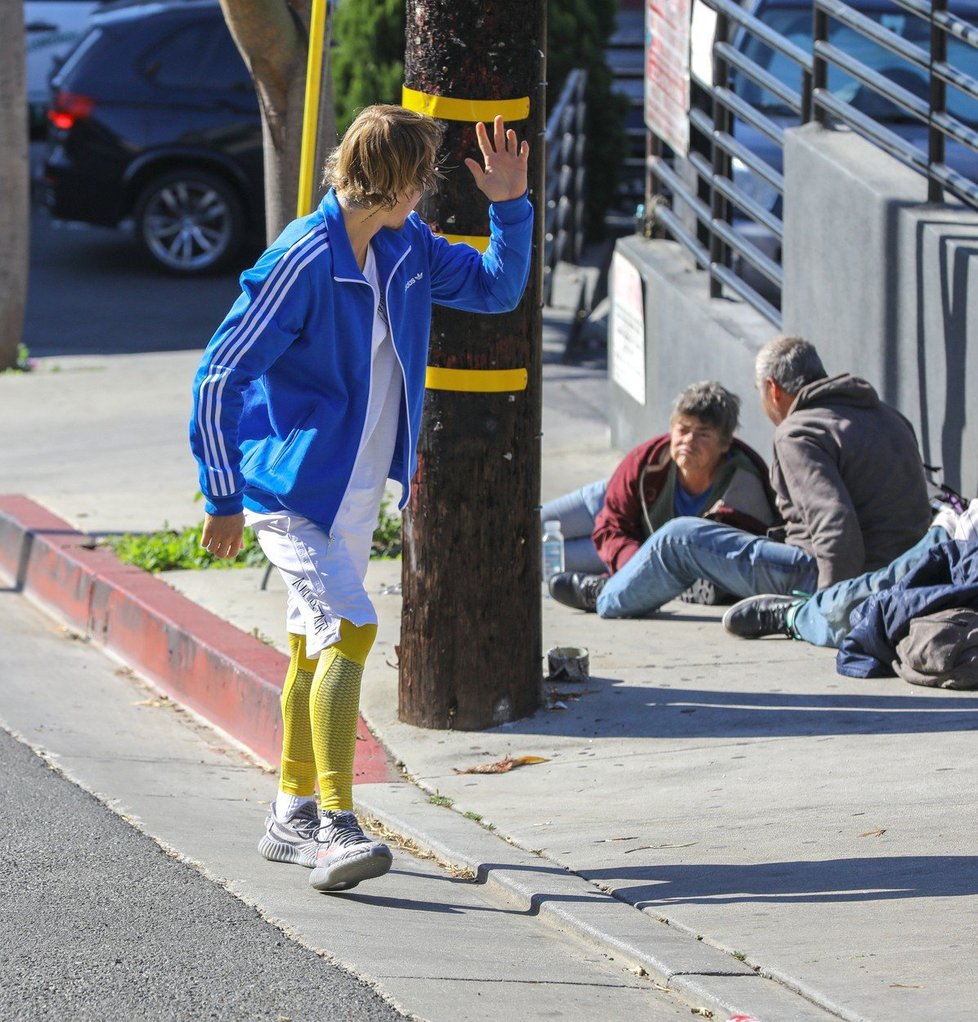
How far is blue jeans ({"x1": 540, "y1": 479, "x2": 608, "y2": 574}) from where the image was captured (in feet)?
24.4

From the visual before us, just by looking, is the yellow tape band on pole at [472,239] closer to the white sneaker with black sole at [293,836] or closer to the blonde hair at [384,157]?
the blonde hair at [384,157]

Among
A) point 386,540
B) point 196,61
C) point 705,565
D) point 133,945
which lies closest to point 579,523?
point 386,540

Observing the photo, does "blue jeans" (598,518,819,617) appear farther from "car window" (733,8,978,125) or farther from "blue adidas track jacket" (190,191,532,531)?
"car window" (733,8,978,125)

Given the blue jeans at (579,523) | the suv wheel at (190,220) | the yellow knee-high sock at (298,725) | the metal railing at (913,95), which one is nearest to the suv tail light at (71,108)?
the suv wheel at (190,220)

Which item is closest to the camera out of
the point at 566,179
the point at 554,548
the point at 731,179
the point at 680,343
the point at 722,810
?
the point at 722,810

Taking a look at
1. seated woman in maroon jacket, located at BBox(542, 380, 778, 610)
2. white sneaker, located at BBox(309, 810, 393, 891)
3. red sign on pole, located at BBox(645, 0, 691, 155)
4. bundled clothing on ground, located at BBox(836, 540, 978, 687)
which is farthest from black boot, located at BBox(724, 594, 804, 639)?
red sign on pole, located at BBox(645, 0, 691, 155)

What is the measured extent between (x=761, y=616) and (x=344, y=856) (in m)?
2.36

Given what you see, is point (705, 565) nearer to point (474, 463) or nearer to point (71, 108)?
point (474, 463)

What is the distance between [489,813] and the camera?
4809mm

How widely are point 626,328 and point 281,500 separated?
5468mm

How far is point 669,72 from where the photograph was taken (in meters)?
9.45

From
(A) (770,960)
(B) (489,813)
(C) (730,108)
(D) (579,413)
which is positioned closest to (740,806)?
(B) (489,813)

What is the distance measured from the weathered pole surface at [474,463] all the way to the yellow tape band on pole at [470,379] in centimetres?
1

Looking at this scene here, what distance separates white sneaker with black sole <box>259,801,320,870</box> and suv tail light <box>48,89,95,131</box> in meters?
11.7
